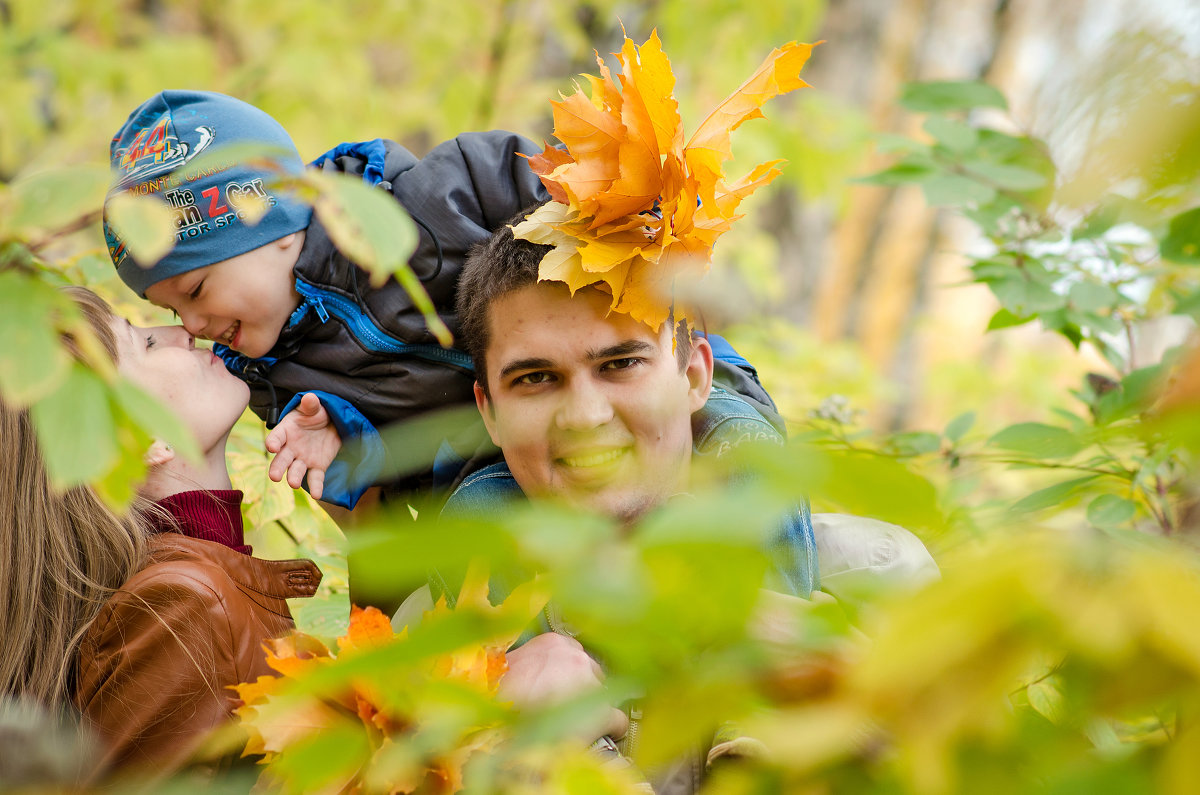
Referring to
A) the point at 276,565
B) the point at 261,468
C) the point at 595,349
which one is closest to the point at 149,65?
the point at 261,468

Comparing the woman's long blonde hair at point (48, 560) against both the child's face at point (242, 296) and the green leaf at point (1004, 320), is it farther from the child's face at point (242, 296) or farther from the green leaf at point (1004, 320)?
the green leaf at point (1004, 320)

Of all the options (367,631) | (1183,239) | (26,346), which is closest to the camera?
(26,346)

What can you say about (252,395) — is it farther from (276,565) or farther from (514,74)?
(514,74)

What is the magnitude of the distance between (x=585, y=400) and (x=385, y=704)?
0.77 m

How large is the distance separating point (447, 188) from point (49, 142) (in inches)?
154

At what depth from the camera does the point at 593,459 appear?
4.91ft

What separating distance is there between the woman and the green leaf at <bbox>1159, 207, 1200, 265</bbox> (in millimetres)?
1331

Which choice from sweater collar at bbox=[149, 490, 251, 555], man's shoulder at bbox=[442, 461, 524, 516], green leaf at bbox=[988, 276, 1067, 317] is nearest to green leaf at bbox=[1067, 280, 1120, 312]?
green leaf at bbox=[988, 276, 1067, 317]

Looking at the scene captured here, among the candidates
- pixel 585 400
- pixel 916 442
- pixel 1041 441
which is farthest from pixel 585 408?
pixel 916 442

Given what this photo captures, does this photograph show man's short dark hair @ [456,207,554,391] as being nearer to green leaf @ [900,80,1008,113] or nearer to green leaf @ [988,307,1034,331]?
green leaf @ [900,80,1008,113]

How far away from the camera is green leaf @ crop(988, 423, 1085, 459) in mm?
1085

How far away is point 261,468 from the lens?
199cm

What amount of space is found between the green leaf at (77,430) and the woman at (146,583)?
0.86 meters

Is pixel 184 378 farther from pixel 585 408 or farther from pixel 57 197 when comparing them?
pixel 57 197
